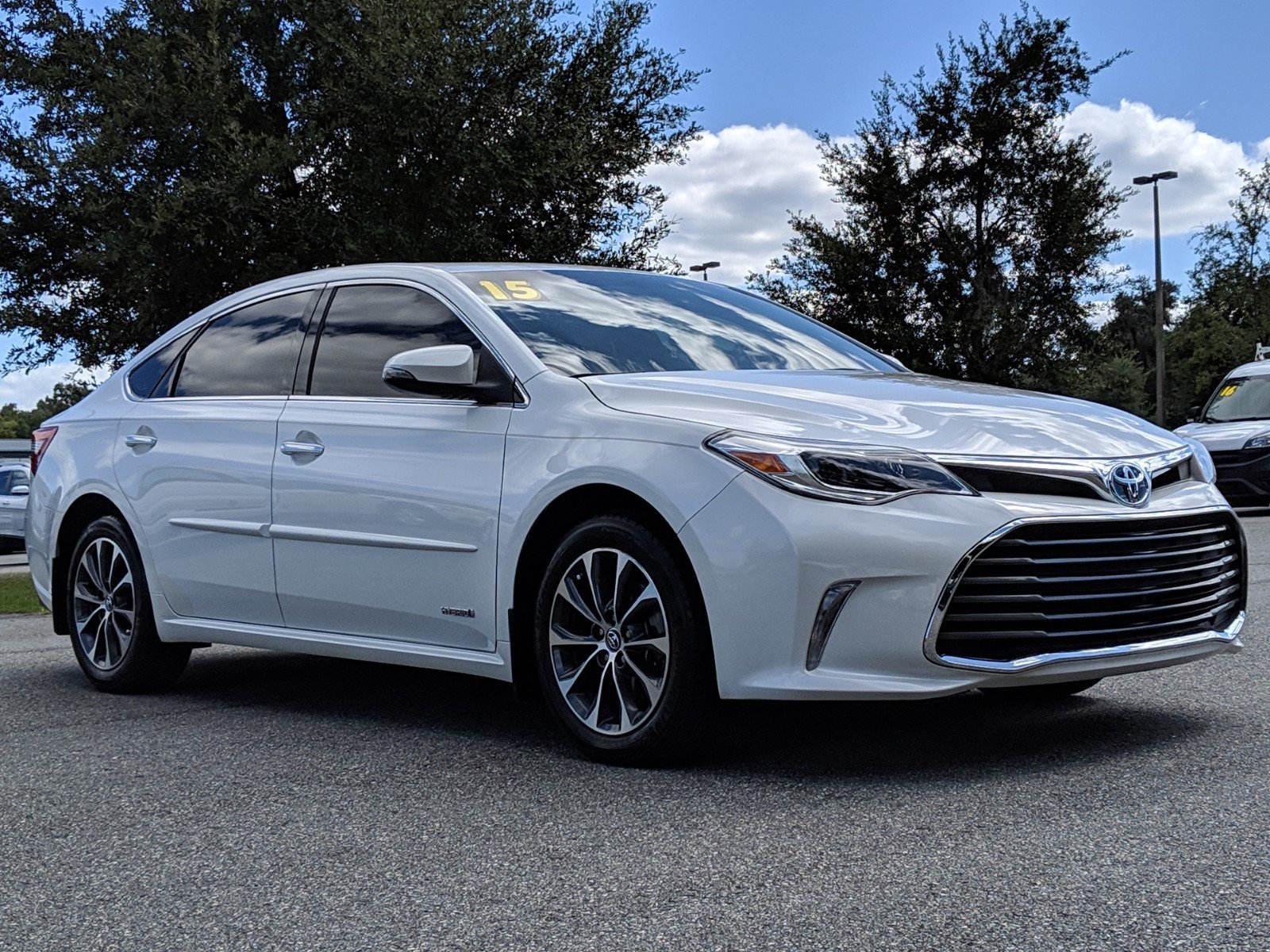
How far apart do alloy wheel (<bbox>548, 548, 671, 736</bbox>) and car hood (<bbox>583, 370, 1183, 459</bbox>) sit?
50 cm

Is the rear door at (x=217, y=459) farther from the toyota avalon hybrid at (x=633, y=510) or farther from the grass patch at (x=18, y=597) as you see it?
the grass patch at (x=18, y=597)

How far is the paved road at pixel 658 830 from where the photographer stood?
3076 millimetres

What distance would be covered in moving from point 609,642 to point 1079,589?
4.45 ft

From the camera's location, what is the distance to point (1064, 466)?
434 cm

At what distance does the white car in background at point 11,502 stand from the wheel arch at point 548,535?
22.3 m

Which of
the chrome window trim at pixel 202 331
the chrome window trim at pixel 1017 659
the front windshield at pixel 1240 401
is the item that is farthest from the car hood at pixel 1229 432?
the chrome window trim at pixel 1017 659

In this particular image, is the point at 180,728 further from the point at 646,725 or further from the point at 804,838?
the point at 804,838

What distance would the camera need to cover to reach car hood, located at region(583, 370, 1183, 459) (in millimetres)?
4336

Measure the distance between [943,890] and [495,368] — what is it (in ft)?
8.25

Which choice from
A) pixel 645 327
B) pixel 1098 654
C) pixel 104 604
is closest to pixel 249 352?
pixel 104 604

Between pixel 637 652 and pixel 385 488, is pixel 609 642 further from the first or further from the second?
pixel 385 488

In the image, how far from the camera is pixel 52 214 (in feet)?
61.3

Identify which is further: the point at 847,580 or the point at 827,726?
the point at 827,726

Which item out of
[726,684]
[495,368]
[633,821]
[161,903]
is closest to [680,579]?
[726,684]
